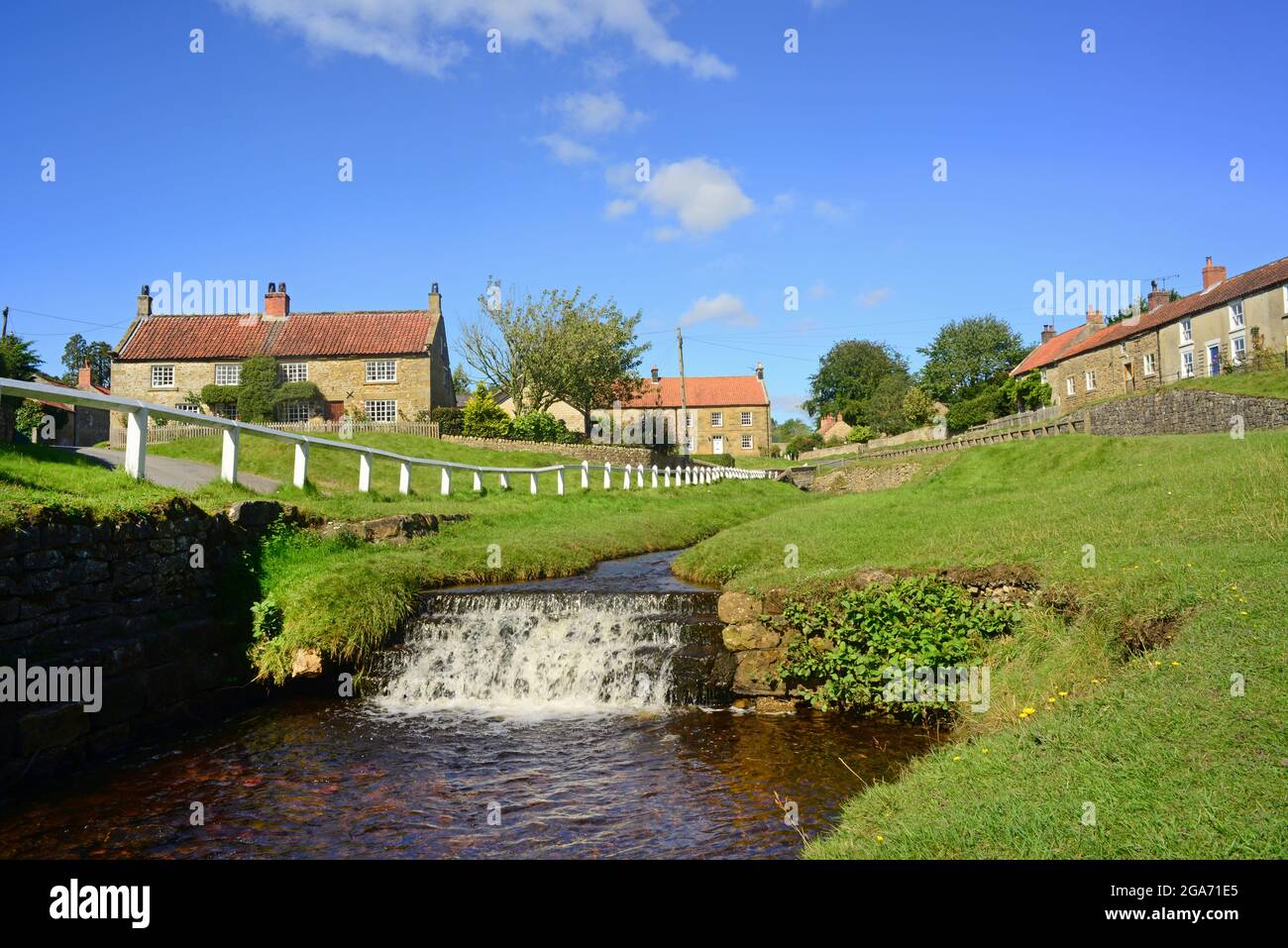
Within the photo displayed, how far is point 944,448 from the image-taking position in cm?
4441

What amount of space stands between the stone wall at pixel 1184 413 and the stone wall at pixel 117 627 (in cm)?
2927

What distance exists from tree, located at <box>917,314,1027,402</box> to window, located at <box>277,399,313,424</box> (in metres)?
66.9

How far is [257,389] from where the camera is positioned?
4838cm

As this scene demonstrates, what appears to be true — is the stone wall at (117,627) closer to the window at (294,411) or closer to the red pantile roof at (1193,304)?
the window at (294,411)

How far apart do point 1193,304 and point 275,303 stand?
56.4 metres

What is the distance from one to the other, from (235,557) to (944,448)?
40.2 meters

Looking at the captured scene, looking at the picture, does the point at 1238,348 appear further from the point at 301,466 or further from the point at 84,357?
the point at 84,357

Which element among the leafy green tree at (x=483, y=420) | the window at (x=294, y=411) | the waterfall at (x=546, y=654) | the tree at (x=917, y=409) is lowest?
the waterfall at (x=546, y=654)

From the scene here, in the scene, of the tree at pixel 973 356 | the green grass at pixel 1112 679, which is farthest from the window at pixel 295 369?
the tree at pixel 973 356

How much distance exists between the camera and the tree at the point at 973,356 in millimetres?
92250

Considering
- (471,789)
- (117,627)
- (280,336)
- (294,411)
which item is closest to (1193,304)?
(471,789)

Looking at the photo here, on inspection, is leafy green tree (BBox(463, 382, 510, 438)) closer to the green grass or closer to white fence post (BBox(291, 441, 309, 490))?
white fence post (BBox(291, 441, 309, 490))
